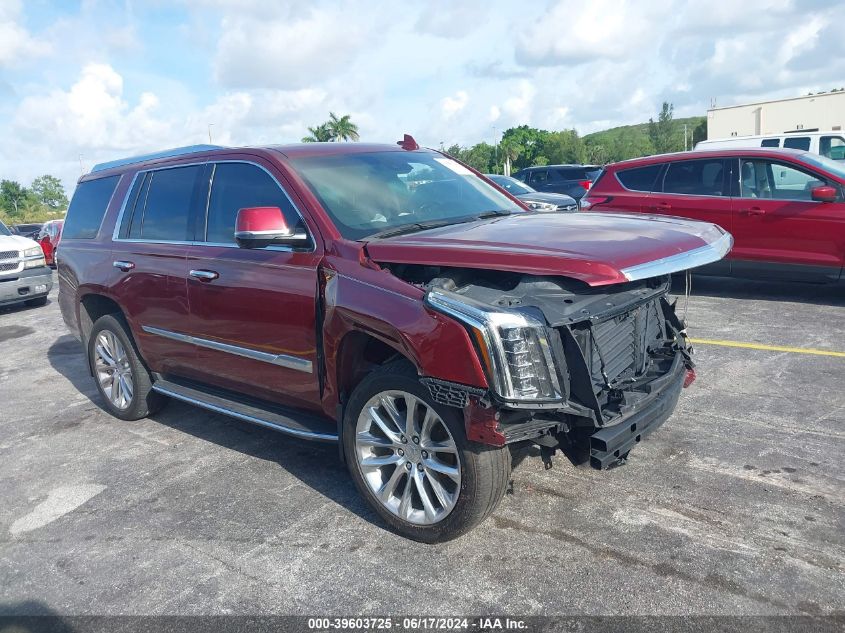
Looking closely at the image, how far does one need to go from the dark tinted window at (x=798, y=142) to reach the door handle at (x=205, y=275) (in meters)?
14.8

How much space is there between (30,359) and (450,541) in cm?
671

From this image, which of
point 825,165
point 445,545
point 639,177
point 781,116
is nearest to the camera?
point 445,545

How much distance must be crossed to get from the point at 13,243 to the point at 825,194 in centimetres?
1187

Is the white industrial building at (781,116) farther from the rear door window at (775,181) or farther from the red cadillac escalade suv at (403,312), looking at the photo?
the red cadillac escalade suv at (403,312)

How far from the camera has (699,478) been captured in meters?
3.90

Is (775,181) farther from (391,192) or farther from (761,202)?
(391,192)

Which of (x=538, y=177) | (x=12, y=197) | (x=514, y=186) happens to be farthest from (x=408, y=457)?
(x=12, y=197)

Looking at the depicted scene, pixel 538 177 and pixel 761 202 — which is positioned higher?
pixel 761 202

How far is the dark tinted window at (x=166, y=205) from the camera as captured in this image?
4793 millimetres

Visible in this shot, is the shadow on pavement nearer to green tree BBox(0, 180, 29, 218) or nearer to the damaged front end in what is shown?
the damaged front end

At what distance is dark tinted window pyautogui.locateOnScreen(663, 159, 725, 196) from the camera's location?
8609mm

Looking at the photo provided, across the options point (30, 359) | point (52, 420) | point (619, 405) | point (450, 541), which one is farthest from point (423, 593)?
point (30, 359)

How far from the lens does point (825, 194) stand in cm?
772

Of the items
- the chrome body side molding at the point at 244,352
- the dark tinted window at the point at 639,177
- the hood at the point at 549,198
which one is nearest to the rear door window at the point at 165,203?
the chrome body side molding at the point at 244,352
